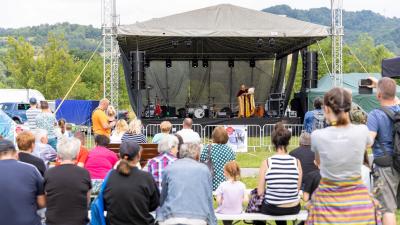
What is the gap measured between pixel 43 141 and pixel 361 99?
15908 millimetres

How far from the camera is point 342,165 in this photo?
387cm

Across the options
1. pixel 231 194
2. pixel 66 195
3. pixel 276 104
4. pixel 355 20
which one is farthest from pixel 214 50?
pixel 355 20

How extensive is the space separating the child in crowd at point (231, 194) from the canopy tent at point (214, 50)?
1142cm

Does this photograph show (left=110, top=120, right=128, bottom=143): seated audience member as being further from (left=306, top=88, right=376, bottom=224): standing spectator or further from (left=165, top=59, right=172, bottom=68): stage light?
(left=165, top=59, right=172, bottom=68): stage light

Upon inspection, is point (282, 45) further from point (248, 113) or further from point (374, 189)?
point (374, 189)

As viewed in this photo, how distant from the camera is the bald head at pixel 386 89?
16.6 feet

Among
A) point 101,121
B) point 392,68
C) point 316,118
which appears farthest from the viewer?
point 316,118

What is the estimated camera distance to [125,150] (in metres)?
4.87

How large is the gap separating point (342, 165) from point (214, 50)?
1896 centimetres

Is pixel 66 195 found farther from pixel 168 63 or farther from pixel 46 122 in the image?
pixel 168 63

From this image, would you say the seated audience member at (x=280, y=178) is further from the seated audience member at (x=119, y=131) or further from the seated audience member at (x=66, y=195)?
the seated audience member at (x=119, y=131)

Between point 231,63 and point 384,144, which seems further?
point 231,63

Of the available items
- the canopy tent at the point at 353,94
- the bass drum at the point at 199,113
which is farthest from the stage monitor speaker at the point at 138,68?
the canopy tent at the point at 353,94

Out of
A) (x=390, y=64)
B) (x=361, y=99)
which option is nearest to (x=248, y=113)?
(x=361, y=99)
